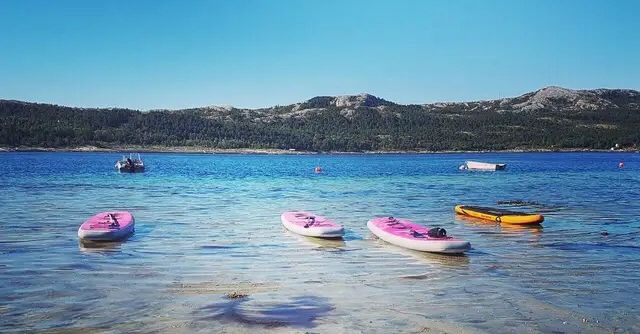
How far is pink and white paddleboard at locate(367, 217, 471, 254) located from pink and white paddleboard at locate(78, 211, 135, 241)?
9.77 metres

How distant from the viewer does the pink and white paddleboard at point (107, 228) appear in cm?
2067

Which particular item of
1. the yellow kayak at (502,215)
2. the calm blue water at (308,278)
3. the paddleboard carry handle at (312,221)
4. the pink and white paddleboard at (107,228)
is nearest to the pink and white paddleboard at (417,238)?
the calm blue water at (308,278)

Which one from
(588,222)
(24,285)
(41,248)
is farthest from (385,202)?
(24,285)

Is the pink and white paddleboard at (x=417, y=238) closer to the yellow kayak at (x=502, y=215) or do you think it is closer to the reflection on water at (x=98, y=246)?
the yellow kayak at (x=502, y=215)

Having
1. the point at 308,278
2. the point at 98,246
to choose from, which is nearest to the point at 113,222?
the point at 98,246

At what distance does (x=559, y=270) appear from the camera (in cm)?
1658

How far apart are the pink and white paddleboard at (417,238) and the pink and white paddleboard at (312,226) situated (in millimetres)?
1630

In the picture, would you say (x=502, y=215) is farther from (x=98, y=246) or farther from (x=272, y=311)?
(x=272, y=311)

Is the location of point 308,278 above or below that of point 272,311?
below

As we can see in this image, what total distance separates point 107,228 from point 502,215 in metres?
17.7

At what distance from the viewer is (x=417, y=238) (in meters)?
19.4

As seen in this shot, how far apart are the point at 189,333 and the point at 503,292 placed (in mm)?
7659

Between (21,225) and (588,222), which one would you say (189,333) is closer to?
(21,225)

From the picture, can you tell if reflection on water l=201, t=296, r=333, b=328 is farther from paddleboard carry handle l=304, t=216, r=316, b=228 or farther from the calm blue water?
paddleboard carry handle l=304, t=216, r=316, b=228
